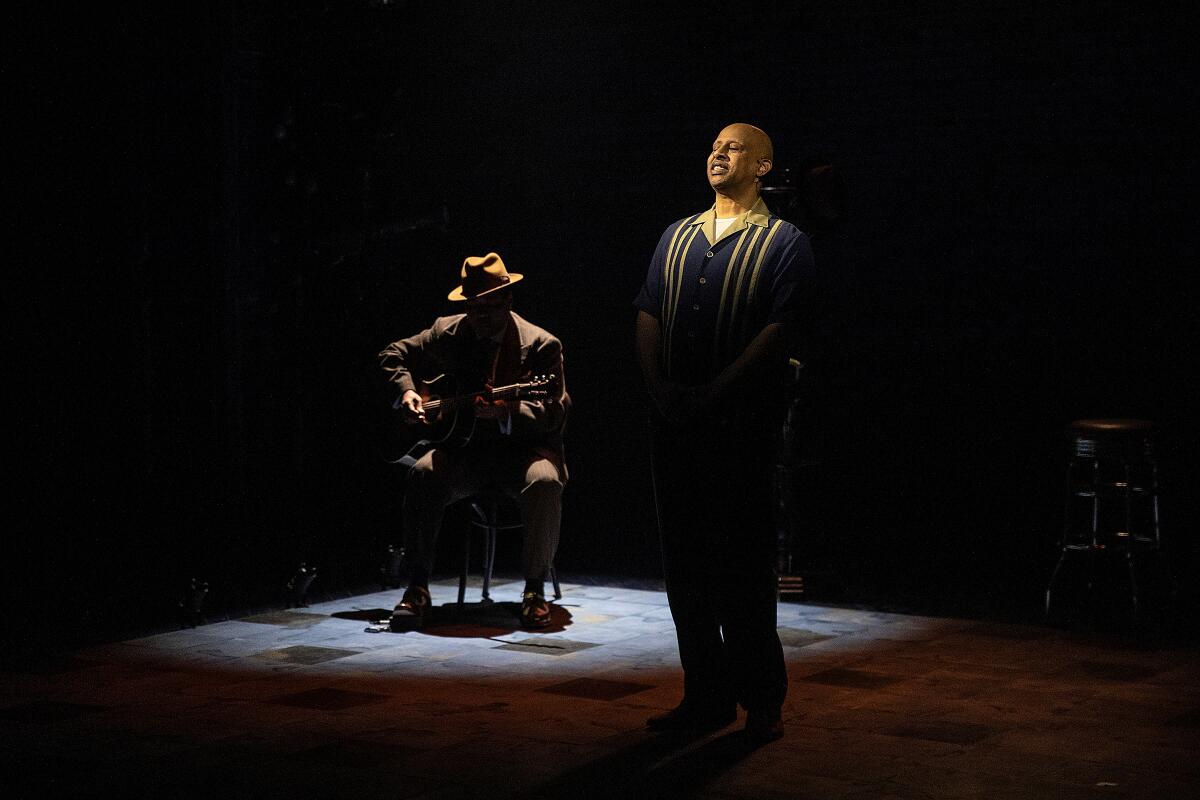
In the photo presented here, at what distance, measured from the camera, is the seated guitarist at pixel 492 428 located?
656 cm

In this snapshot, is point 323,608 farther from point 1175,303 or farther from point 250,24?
point 1175,303

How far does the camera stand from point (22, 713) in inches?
190

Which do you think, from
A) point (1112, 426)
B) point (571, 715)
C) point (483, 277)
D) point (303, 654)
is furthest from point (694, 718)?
point (483, 277)

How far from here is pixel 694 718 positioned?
4.58m

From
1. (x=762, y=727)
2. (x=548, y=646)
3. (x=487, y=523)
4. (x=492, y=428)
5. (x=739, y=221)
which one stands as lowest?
(x=762, y=727)

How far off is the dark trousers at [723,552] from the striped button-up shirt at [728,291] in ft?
0.73

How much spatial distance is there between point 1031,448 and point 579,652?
2.38m

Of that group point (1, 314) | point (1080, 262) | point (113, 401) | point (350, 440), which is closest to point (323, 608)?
point (350, 440)

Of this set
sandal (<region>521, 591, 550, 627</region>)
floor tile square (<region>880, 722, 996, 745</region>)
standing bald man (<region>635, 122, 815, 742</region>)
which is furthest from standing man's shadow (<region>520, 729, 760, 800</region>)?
sandal (<region>521, 591, 550, 627</region>)

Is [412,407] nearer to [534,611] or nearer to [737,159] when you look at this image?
[534,611]

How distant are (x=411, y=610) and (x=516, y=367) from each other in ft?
3.62

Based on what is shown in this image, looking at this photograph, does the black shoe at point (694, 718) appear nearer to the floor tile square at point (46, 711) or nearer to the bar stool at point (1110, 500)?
the floor tile square at point (46, 711)

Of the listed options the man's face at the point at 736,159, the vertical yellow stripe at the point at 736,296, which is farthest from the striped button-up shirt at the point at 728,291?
the man's face at the point at 736,159

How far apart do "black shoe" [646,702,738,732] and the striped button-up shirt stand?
0.96m
